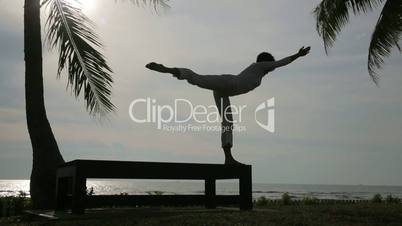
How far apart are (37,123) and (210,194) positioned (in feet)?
13.2

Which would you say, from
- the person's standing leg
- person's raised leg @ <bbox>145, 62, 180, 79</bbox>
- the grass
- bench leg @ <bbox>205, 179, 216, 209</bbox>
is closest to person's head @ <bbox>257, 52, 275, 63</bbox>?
the person's standing leg

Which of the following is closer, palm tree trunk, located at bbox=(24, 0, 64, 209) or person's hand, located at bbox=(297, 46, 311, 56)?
person's hand, located at bbox=(297, 46, 311, 56)

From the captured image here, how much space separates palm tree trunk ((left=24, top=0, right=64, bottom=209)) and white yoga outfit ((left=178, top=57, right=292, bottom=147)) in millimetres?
3828

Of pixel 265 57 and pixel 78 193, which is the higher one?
pixel 265 57

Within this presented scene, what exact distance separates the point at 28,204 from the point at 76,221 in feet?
13.9

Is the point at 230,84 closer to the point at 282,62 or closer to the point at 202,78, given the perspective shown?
the point at 202,78

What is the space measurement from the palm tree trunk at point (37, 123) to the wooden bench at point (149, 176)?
182 centimetres

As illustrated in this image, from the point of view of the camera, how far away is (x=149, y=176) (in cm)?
618

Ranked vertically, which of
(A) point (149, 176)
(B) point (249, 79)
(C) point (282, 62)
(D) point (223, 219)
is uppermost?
(C) point (282, 62)

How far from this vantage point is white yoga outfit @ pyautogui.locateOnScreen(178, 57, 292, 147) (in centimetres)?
701

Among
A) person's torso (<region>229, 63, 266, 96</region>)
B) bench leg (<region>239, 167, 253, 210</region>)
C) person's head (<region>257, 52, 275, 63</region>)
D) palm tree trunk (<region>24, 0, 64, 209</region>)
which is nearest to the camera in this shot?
bench leg (<region>239, 167, 253, 210</region>)

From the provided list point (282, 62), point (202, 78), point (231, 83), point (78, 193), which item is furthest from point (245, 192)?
point (78, 193)

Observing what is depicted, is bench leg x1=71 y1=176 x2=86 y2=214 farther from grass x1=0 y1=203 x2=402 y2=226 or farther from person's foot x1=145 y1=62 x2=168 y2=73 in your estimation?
person's foot x1=145 y1=62 x2=168 y2=73

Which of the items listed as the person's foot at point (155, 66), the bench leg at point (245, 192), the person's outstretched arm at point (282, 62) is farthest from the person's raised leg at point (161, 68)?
the bench leg at point (245, 192)
